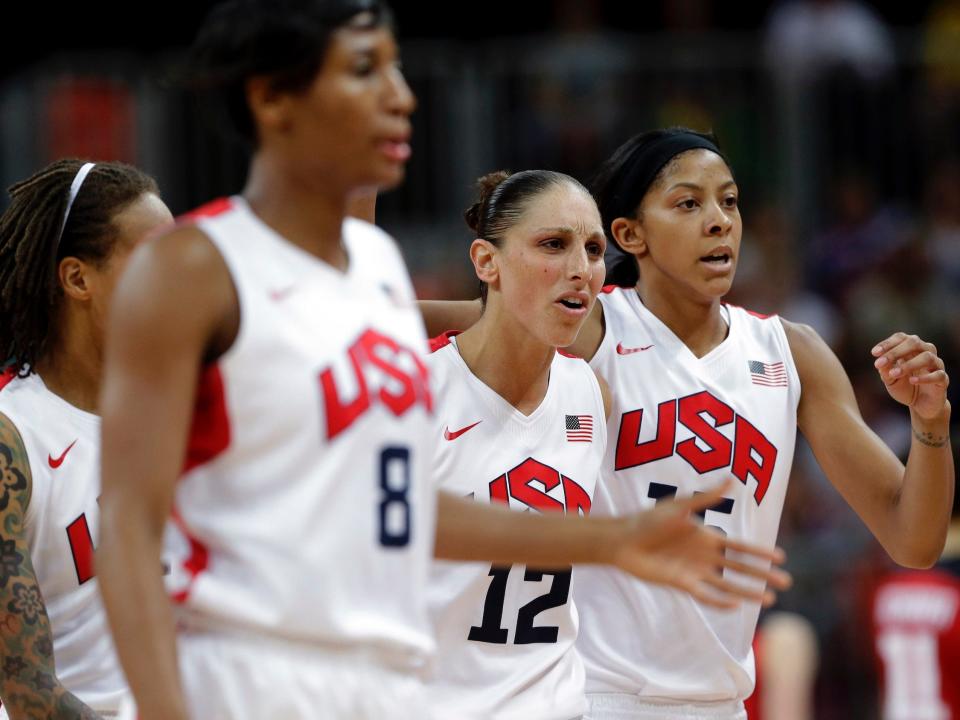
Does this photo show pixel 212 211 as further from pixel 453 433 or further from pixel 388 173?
pixel 453 433

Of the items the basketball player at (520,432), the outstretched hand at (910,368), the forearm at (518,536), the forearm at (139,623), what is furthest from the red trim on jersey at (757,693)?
the forearm at (139,623)

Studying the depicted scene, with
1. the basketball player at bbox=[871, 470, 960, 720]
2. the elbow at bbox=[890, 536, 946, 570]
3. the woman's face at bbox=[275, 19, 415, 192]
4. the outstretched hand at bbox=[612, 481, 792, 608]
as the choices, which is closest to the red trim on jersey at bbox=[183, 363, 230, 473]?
the woman's face at bbox=[275, 19, 415, 192]

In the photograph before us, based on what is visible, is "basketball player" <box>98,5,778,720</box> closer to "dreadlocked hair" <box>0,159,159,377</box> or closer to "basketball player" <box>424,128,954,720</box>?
"dreadlocked hair" <box>0,159,159,377</box>

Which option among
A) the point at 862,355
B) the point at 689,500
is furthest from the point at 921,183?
the point at 689,500

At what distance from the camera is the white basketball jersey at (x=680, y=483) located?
493cm

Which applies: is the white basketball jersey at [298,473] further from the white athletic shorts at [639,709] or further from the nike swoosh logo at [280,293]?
the white athletic shorts at [639,709]

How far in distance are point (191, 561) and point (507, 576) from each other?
1.73m

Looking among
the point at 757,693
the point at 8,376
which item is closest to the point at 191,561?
the point at 8,376

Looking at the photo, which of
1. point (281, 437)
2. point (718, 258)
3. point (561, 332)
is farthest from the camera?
point (718, 258)

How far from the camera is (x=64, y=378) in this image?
4.36 metres

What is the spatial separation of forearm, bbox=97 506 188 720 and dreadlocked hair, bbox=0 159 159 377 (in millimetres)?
1669

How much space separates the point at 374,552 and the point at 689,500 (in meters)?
0.62

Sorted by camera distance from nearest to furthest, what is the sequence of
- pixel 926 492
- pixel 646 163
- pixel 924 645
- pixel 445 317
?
pixel 926 492, pixel 646 163, pixel 445 317, pixel 924 645

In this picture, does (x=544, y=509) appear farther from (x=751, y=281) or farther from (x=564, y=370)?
(x=751, y=281)
